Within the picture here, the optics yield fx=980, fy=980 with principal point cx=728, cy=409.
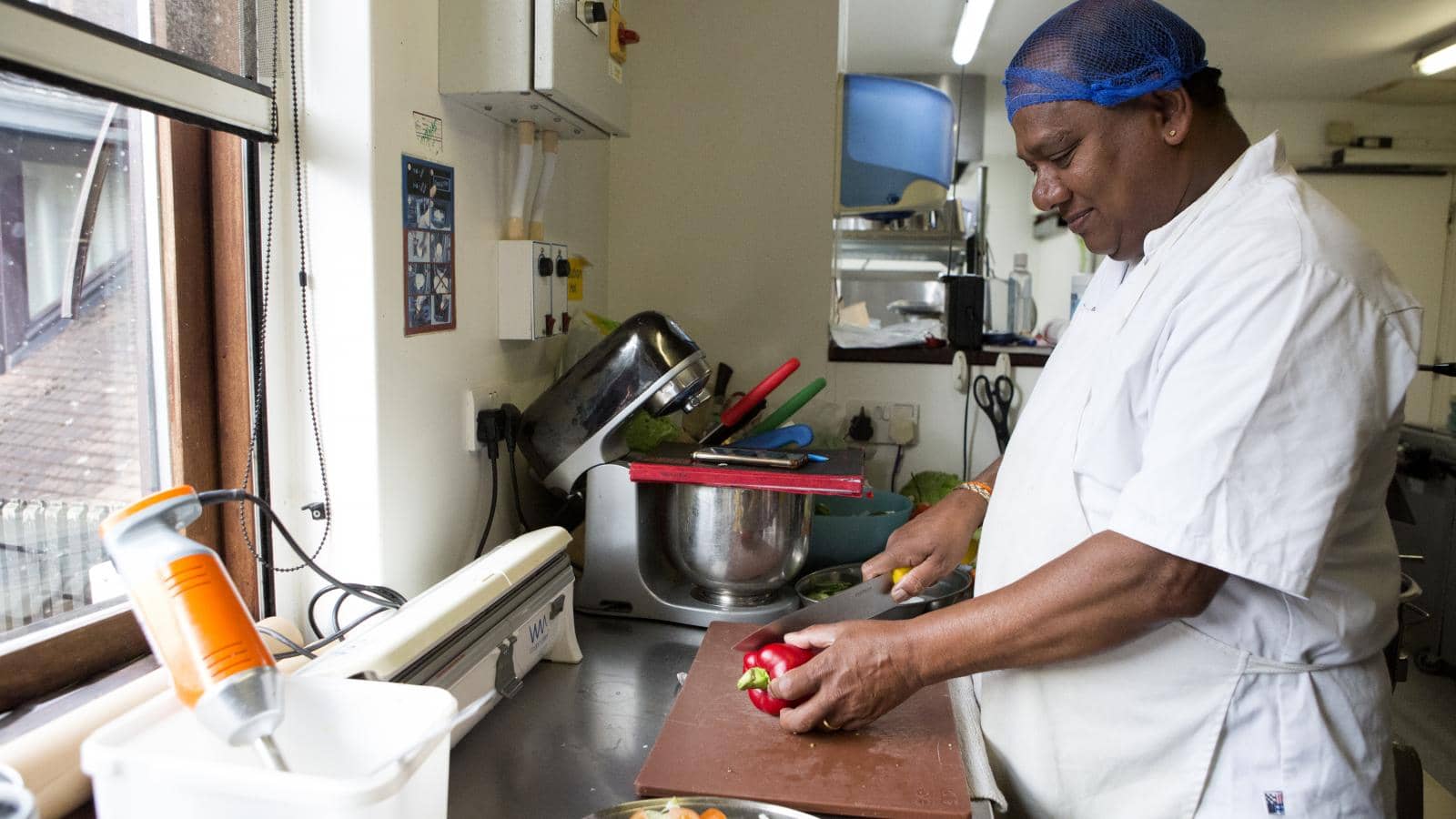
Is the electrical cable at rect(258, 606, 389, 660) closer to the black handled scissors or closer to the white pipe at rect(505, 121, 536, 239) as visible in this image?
the white pipe at rect(505, 121, 536, 239)

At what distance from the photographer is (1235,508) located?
0.87 meters

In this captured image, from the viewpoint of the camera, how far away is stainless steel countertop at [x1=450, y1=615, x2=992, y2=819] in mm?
1016

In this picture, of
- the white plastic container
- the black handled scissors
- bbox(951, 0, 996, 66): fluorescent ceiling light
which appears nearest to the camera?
the white plastic container

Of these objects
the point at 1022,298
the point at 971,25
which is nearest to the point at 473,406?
the point at 1022,298

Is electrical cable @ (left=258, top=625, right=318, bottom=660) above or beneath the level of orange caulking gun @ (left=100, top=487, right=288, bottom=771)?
beneath

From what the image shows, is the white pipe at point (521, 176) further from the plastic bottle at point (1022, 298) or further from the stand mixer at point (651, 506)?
the plastic bottle at point (1022, 298)

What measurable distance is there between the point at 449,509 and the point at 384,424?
0.81 ft

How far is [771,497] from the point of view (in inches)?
60.3

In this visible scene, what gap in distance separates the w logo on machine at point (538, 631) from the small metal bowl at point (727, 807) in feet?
1.29

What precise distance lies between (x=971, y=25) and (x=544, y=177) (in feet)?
9.42

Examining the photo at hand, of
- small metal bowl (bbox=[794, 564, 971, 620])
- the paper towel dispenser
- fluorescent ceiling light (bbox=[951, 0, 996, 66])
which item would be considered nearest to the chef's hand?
small metal bowl (bbox=[794, 564, 971, 620])

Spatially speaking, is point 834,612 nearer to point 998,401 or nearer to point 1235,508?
point 1235,508

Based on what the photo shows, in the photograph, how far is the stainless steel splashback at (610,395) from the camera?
154cm

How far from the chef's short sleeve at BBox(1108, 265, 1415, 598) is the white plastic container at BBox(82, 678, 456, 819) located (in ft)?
2.16
